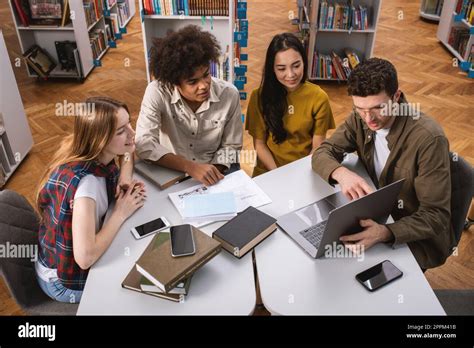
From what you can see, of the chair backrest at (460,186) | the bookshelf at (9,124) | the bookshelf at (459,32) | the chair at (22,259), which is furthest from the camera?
the bookshelf at (459,32)

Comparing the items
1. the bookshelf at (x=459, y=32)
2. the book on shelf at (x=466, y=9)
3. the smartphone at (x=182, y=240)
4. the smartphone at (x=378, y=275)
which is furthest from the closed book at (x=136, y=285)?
the book on shelf at (x=466, y=9)

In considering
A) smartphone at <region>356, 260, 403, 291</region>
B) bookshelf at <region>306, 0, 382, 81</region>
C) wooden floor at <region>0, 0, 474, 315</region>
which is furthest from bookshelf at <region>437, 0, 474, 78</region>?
smartphone at <region>356, 260, 403, 291</region>

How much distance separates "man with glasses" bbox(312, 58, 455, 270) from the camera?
1.63 m

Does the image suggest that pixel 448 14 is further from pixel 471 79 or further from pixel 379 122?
pixel 379 122

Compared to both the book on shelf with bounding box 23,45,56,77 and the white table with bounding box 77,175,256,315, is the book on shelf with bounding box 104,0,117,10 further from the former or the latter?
the white table with bounding box 77,175,256,315

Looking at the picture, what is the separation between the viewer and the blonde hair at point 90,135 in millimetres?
1646

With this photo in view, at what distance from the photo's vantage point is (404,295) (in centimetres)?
145

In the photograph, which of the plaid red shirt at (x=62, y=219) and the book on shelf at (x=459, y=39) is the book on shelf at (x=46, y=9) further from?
the book on shelf at (x=459, y=39)

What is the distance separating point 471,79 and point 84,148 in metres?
4.58

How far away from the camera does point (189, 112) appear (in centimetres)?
228

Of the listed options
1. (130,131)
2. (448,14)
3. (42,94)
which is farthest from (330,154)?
(448,14)

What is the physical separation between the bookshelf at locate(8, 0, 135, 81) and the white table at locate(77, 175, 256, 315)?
11.4 ft

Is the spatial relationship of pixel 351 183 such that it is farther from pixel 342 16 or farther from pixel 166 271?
pixel 342 16

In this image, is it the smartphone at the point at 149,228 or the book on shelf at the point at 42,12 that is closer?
the smartphone at the point at 149,228
